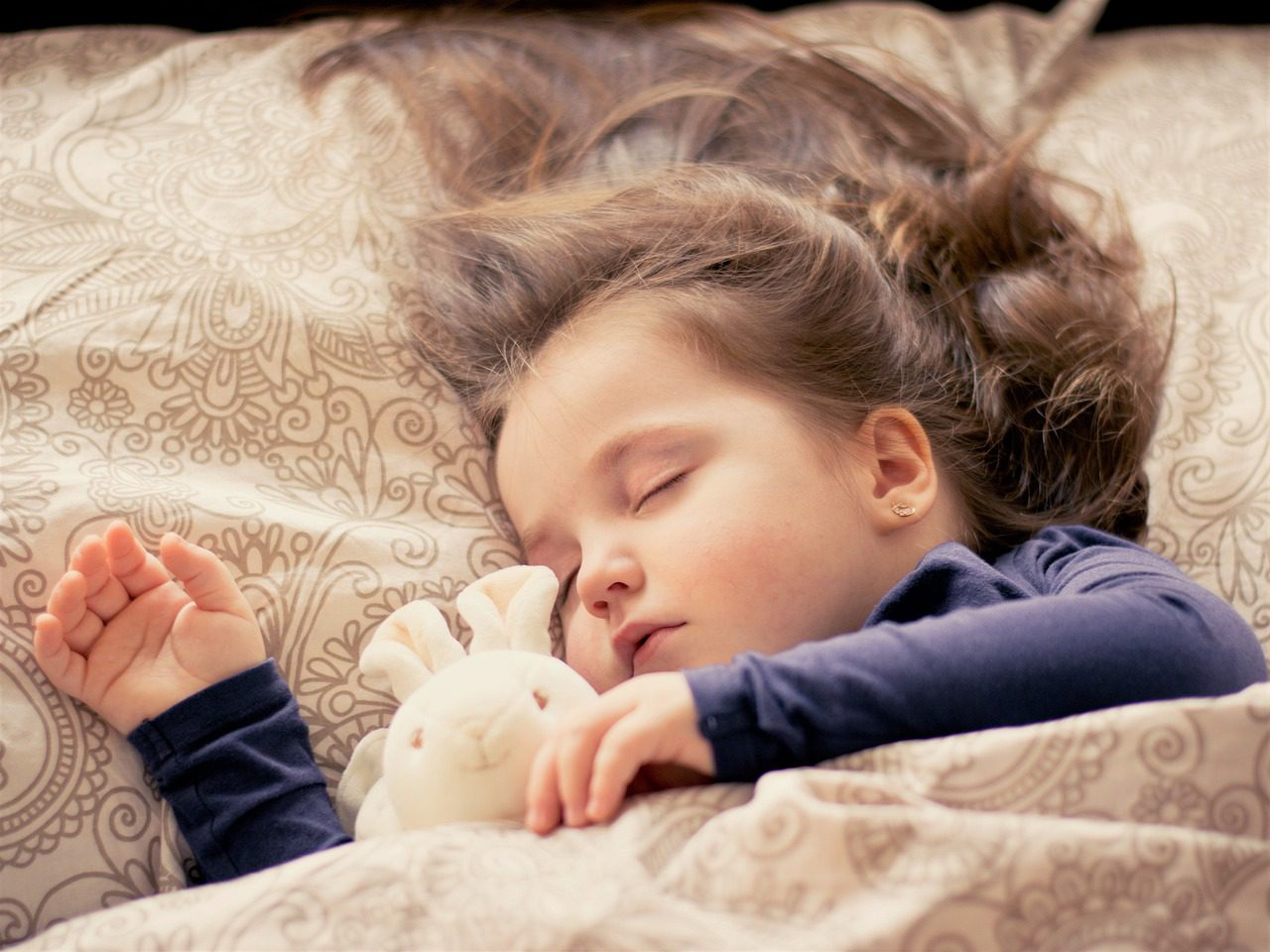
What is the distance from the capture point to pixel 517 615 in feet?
3.08

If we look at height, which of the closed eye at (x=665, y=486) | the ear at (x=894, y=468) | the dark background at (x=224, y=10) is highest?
the dark background at (x=224, y=10)

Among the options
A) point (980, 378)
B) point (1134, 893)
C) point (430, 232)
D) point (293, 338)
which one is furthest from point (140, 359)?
point (1134, 893)

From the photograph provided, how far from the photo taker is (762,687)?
77cm

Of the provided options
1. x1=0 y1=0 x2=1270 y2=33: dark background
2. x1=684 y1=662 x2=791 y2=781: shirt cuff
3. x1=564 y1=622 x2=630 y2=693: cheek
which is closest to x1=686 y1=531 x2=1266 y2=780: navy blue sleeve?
x1=684 y1=662 x2=791 y2=781: shirt cuff

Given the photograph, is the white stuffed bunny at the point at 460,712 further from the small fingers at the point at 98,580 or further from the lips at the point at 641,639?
the small fingers at the point at 98,580

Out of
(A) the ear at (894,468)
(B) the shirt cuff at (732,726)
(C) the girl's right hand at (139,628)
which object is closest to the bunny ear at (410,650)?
(C) the girl's right hand at (139,628)

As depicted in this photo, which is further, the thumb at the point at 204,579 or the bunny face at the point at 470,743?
the thumb at the point at 204,579

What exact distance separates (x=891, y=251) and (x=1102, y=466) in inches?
11.4

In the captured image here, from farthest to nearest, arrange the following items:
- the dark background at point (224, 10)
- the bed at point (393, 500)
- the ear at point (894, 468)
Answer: the dark background at point (224, 10)
the ear at point (894, 468)
the bed at point (393, 500)

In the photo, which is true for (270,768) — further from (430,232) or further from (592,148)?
(592,148)

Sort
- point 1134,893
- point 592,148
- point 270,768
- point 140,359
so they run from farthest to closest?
point 592,148 → point 140,359 → point 270,768 → point 1134,893

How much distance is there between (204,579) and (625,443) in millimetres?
349

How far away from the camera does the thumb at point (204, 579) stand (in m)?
0.95

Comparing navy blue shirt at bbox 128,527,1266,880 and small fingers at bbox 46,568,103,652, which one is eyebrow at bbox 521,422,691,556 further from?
small fingers at bbox 46,568,103,652
